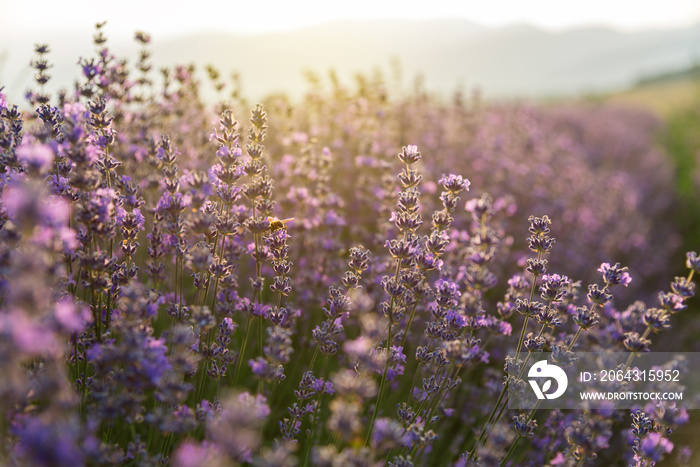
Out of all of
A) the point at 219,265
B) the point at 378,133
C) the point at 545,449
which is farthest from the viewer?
the point at 378,133

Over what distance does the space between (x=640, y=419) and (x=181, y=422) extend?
2433 millimetres

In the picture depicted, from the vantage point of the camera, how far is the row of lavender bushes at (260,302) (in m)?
1.52

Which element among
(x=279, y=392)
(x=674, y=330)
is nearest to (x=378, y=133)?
(x=279, y=392)

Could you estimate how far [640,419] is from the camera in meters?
2.66

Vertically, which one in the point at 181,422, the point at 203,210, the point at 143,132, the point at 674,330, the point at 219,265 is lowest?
the point at 674,330

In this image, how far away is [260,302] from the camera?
2.98 metres

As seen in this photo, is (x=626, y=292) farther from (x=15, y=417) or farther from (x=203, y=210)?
(x=15, y=417)

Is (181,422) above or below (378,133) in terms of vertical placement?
below

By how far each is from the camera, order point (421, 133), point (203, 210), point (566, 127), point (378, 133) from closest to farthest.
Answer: point (203, 210) → point (378, 133) → point (421, 133) → point (566, 127)

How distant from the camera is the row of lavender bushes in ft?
5.00

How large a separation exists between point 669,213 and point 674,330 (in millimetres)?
5117

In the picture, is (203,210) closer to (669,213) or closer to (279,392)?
(279,392)

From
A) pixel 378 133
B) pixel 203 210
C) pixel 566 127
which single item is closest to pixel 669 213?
pixel 566 127

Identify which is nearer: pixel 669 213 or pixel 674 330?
pixel 674 330
